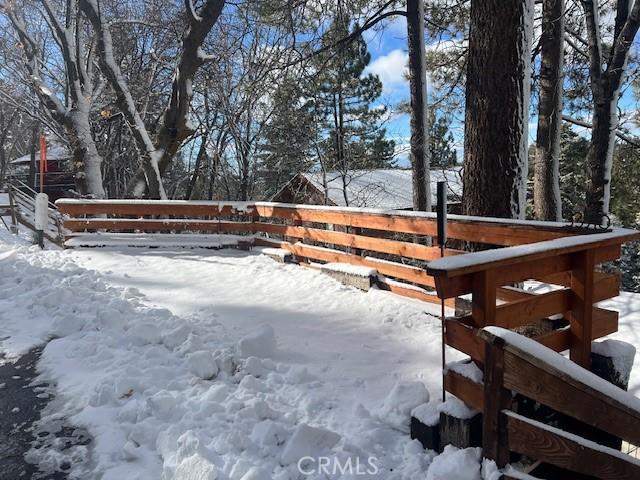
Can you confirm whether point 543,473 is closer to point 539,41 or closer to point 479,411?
point 479,411

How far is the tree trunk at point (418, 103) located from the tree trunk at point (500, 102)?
407 centimetres

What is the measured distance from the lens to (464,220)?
184 inches

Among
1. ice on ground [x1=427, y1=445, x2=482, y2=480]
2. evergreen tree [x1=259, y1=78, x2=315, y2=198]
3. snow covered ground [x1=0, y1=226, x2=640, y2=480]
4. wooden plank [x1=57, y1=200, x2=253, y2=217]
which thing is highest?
evergreen tree [x1=259, y1=78, x2=315, y2=198]

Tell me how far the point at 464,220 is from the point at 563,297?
5.09 ft

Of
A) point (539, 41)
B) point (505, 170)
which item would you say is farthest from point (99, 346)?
point (539, 41)

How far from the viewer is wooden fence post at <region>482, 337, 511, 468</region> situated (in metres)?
2.39

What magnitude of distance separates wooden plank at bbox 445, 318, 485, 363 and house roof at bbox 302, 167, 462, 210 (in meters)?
11.2

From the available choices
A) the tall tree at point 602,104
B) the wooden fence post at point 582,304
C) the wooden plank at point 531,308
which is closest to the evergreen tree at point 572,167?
the tall tree at point 602,104

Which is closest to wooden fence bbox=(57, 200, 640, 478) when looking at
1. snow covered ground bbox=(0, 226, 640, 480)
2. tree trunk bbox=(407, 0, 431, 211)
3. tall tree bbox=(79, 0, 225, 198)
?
snow covered ground bbox=(0, 226, 640, 480)

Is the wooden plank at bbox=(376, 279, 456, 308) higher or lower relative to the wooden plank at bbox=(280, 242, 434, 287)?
lower

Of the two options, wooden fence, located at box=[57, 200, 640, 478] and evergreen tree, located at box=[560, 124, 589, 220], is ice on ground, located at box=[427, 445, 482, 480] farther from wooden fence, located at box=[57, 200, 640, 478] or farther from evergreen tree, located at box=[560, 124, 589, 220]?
evergreen tree, located at box=[560, 124, 589, 220]

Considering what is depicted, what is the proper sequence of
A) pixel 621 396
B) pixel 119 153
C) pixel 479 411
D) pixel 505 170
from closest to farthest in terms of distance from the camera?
pixel 621 396 < pixel 479 411 < pixel 505 170 < pixel 119 153

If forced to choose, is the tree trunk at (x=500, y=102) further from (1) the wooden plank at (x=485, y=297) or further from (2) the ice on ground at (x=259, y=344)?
(2) the ice on ground at (x=259, y=344)

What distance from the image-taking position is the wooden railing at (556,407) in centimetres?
229
